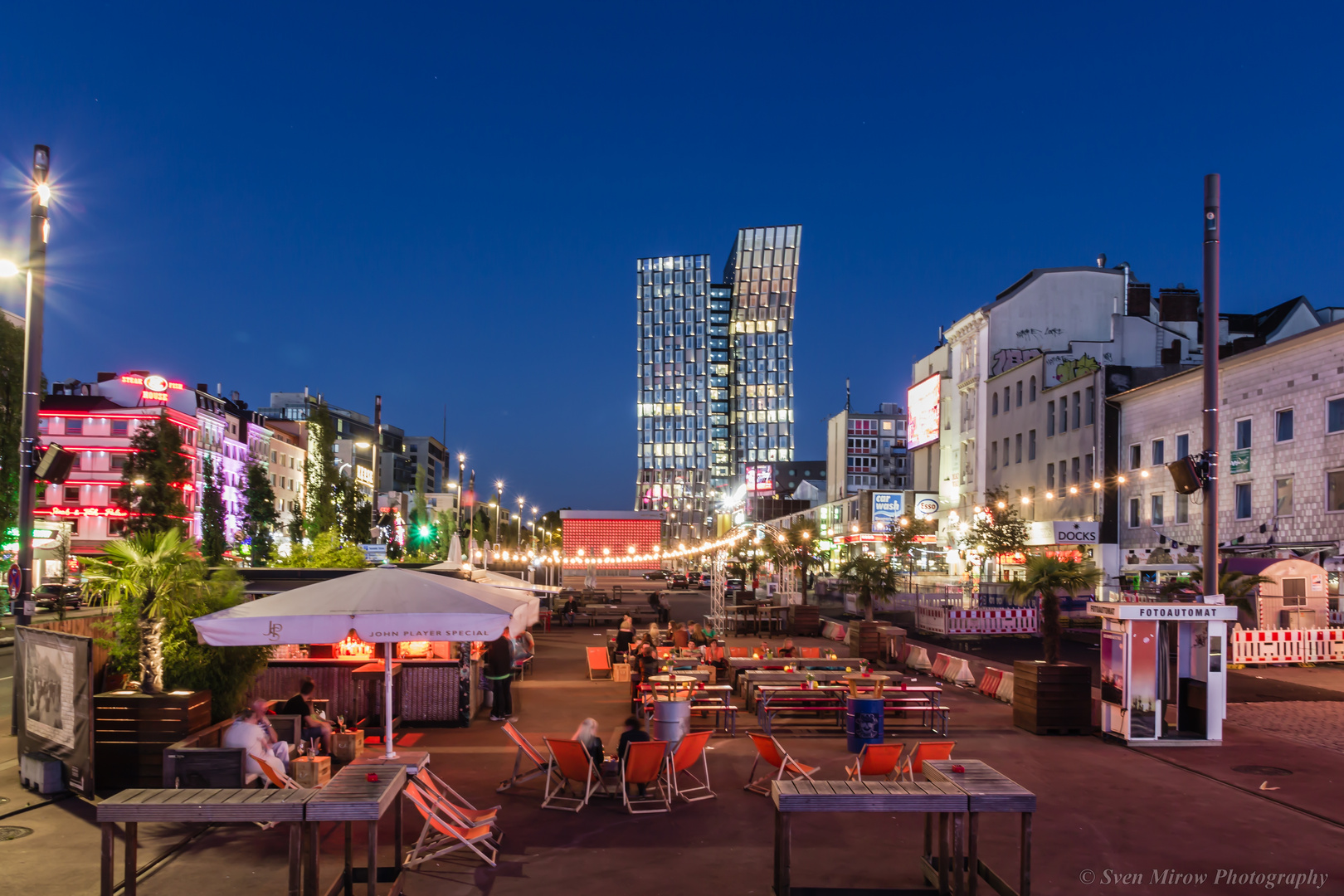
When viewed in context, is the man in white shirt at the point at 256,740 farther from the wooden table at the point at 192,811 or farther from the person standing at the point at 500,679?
the person standing at the point at 500,679

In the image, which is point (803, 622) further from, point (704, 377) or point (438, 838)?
point (704, 377)

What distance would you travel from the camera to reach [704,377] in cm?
16288

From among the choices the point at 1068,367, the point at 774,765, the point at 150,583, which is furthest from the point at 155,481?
the point at 774,765

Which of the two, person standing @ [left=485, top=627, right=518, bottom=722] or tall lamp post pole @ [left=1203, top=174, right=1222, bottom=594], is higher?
tall lamp post pole @ [left=1203, top=174, right=1222, bottom=594]

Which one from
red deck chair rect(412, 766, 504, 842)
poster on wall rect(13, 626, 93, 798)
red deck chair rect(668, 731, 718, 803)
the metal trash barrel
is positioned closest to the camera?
red deck chair rect(412, 766, 504, 842)

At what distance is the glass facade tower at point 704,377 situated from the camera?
162 metres

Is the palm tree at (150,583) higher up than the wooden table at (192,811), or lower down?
higher up

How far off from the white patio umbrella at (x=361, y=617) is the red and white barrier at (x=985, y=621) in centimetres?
2530

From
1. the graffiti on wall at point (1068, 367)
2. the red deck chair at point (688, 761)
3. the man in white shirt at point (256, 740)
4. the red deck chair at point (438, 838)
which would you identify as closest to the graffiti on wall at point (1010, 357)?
the graffiti on wall at point (1068, 367)

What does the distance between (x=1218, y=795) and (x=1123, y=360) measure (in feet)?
161

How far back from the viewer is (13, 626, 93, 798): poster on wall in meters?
9.84

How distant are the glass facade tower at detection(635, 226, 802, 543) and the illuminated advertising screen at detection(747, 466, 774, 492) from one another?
36899 mm

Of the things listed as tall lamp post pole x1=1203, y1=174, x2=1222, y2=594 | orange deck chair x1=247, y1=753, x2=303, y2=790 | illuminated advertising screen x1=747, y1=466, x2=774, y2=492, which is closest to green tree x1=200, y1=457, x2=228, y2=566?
orange deck chair x1=247, y1=753, x2=303, y2=790

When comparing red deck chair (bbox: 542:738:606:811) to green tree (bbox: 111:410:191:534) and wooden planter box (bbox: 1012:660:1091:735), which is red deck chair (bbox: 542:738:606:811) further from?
green tree (bbox: 111:410:191:534)
